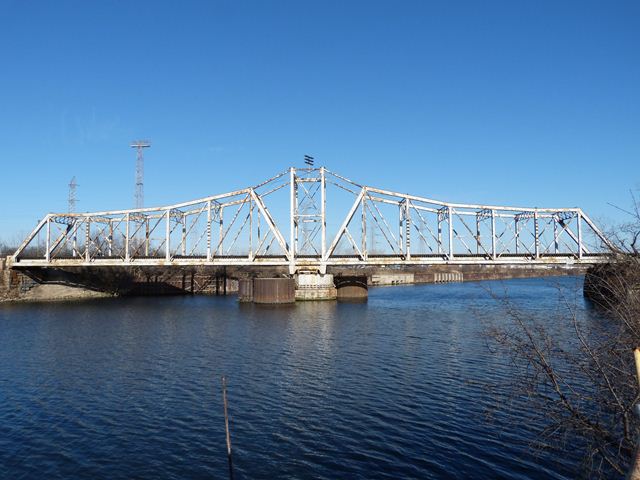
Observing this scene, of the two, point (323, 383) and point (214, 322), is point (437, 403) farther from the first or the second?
point (214, 322)

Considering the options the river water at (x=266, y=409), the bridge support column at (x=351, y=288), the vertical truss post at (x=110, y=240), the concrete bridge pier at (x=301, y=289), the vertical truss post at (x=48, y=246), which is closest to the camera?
the river water at (x=266, y=409)

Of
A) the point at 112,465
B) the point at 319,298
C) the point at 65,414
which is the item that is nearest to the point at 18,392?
the point at 65,414

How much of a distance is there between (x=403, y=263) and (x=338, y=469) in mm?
67954

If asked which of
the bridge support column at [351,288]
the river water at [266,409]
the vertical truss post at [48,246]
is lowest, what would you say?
the river water at [266,409]

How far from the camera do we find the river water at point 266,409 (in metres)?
15.4

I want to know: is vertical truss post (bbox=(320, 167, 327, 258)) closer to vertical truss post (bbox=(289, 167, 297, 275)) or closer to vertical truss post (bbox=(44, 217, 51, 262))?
vertical truss post (bbox=(289, 167, 297, 275))

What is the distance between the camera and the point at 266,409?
21.0 meters

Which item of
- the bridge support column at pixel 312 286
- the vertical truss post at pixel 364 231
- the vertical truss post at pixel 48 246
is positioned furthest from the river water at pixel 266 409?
the vertical truss post at pixel 48 246

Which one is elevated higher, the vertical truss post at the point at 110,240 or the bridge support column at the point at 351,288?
the vertical truss post at the point at 110,240

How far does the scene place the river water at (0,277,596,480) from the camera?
50.4ft

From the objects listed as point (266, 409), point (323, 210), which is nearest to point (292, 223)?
point (323, 210)

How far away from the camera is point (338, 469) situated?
15.1m

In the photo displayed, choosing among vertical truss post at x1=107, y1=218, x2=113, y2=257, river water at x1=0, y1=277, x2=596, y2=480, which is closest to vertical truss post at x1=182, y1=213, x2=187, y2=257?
vertical truss post at x1=107, y1=218, x2=113, y2=257

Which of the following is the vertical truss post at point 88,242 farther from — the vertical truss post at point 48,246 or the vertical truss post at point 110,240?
the vertical truss post at point 48,246
